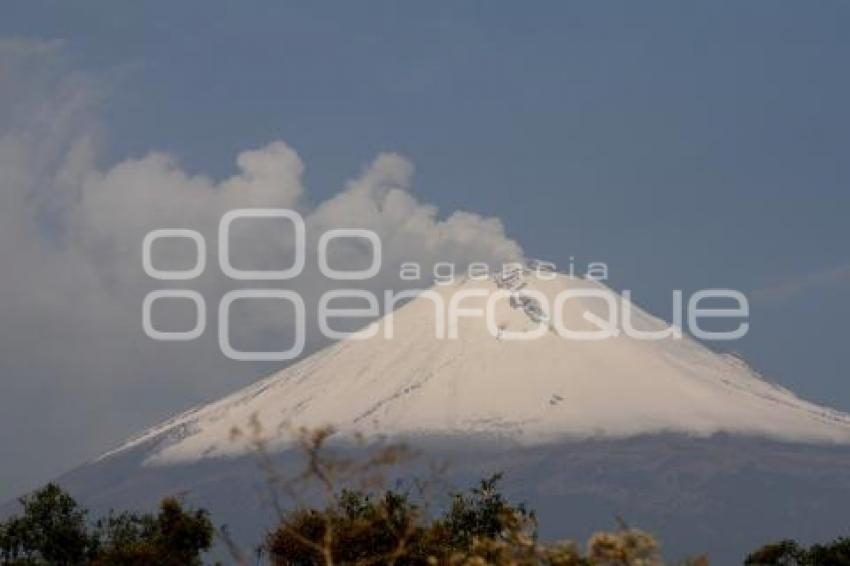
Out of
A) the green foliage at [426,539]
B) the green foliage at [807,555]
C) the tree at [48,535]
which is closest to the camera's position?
the green foliage at [426,539]

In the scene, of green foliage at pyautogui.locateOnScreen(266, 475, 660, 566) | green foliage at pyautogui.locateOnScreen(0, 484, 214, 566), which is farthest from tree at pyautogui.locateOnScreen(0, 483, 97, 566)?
green foliage at pyautogui.locateOnScreen(266, 475, 660, 566)

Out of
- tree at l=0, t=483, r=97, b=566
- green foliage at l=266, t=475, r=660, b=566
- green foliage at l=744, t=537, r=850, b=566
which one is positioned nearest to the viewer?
green foliage at l=266, t=475, r=660, b=566

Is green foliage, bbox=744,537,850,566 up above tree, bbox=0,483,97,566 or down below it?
below

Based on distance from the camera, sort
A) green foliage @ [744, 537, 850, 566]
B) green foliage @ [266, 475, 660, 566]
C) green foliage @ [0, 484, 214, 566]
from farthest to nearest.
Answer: green foliage @ [744, 537, 850, 566], green foliage @ [0, 484, 214, 566], green foliage @ [266, 475, 660, 566]

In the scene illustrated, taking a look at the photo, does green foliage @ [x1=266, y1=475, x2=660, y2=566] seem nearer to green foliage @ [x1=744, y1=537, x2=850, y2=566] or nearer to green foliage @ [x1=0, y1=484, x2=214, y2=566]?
green foliage @ [x1=0, y1=484, x2=214, y2=566]

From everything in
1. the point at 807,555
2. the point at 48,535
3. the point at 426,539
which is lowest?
the point at 807,555

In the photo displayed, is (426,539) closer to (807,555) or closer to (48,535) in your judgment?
(48,535)

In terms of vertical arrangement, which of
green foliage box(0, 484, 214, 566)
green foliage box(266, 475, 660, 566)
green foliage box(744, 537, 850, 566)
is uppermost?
green foliage box(0, 484, 214, 566)

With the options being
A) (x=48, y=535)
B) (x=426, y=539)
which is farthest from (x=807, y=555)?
(x=48, y=535)

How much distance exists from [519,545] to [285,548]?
1593 inches

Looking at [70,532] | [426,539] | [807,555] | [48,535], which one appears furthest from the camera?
[807,555]

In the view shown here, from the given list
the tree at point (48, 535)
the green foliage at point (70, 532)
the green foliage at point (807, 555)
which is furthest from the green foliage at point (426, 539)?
the green foliage at point (807, 555)

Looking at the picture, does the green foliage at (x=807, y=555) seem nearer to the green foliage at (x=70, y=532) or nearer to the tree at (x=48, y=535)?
the green foliage at (x=70, y=532)

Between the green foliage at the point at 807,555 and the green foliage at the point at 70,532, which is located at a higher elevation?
the green foliage at the point at 70,532
